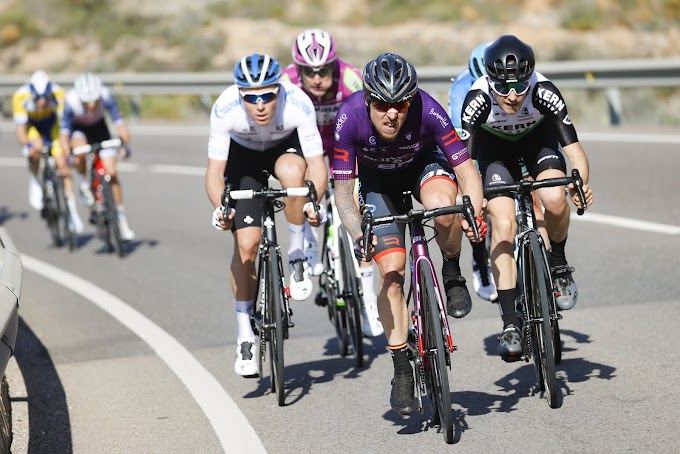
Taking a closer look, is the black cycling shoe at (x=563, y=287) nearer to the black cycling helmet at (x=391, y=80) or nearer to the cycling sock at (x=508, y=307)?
the cycling sock at (x=508, y=307)

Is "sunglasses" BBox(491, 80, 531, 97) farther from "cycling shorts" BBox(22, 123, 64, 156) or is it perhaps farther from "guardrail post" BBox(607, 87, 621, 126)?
"guardrail post" BBox(607, 87, 621, 126)

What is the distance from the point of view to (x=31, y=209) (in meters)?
18.2

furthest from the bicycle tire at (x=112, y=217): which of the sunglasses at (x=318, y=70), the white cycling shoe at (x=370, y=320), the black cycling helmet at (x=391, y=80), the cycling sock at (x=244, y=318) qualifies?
the black cycling helmet at (x=391, y=80)

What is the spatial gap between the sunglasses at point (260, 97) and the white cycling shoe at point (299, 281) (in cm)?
124

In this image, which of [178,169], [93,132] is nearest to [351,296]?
[93,132]

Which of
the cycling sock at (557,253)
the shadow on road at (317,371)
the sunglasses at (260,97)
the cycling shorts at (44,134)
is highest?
the cycling shorts at (44,134)

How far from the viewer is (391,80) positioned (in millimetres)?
6312

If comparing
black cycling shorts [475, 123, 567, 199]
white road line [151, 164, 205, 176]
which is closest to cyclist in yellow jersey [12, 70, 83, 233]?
white road line [151, 164, 205, 176]

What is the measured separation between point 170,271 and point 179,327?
262cm

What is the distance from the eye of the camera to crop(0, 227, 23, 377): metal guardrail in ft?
19.1

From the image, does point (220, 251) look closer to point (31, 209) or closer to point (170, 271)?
point (170, 271)

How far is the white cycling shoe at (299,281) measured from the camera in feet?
27.2

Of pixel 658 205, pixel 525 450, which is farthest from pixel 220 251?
pixel 525 450

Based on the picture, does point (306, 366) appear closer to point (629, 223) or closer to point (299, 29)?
point (629, 223)
